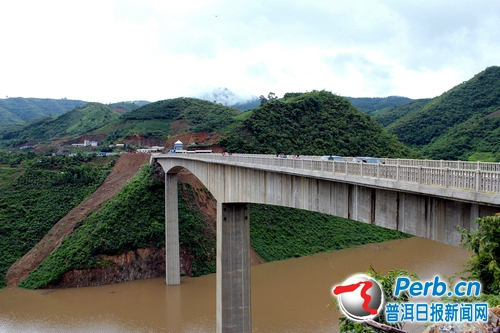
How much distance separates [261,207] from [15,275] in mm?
22573

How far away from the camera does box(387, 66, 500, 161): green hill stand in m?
60.4

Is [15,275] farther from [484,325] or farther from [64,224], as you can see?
[484,325]

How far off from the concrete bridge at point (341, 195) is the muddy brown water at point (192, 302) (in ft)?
14.3

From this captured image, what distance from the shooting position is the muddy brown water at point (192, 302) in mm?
23438

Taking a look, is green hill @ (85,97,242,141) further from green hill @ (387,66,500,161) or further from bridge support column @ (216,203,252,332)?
bridge support column @ (216,203,252,332)

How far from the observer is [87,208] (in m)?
40.3

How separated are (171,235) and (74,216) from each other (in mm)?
12419

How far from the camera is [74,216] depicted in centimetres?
3931

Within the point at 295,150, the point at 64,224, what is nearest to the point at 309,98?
the point at 295,150

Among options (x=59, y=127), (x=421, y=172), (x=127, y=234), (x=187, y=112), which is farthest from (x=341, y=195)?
(x=59, y=127)

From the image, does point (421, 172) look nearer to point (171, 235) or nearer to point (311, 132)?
point (171, 235)

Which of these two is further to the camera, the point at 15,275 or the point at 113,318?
the point at 15,275

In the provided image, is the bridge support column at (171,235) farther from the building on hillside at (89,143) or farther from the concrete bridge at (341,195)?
the building on hillside at (89,143)

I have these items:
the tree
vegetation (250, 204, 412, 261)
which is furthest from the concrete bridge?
vegetation (250, 204, 412, 261)
